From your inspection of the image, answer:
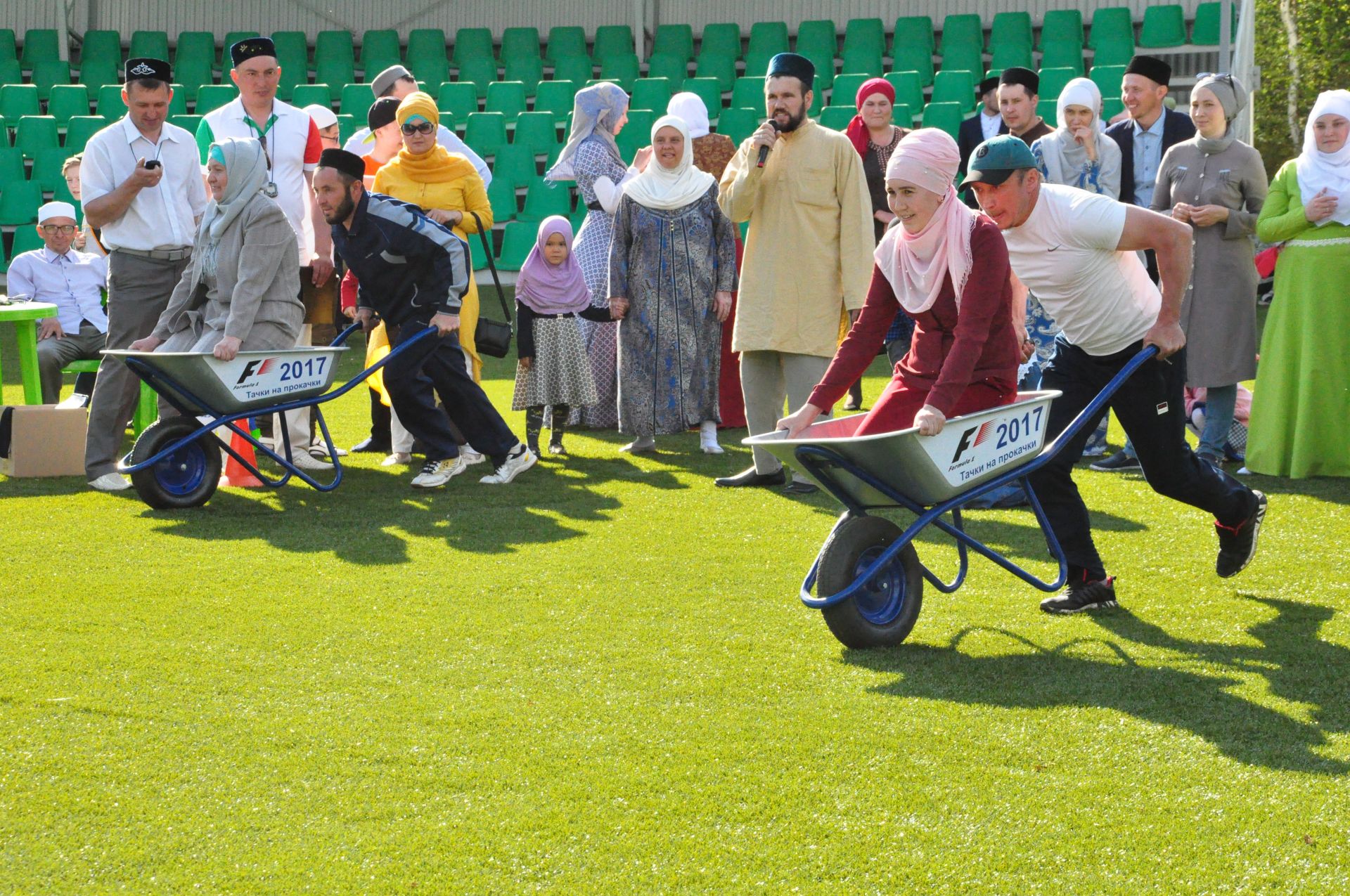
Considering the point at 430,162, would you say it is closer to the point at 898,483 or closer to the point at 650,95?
the point at 898,483

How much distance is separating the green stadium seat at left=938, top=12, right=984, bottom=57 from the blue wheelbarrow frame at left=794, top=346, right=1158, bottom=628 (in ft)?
43.0

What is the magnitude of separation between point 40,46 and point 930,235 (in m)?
16.8

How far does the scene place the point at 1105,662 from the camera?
3.86 metres

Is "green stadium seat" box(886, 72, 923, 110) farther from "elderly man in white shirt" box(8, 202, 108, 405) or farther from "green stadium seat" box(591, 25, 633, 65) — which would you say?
"elderly man in white shirt" box(8, 202, 108, 405)

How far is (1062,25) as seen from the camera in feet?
53.5

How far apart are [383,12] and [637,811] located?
1759cm

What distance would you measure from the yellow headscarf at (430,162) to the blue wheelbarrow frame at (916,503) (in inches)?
142

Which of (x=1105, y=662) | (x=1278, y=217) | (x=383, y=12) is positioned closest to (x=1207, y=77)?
(x=1278, y=217)

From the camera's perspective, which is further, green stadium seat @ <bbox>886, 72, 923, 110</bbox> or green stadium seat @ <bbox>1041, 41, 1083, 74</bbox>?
green stadium seat @ <bbox>1041, 41, 1083, 74</bbox>

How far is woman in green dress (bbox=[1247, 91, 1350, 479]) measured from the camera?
6.09 m

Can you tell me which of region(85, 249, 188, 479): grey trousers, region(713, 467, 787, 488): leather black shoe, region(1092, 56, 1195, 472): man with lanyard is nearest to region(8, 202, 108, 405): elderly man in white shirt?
region(85, 249, 188, 479): grey trousers

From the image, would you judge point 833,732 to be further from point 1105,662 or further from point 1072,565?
point 1072,565

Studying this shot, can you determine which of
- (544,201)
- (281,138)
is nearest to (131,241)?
(281,138)

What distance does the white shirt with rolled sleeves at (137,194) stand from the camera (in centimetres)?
641
